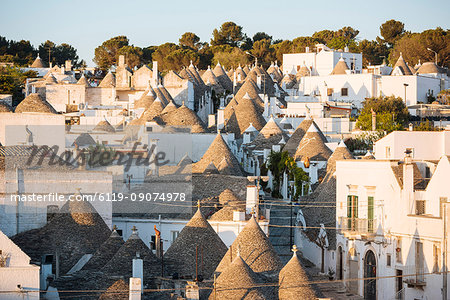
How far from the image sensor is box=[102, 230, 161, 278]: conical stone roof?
27281mm

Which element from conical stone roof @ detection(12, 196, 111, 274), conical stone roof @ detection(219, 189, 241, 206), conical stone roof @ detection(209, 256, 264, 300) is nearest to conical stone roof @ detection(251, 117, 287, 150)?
conical stone roof @ detection(219, 189, 241, 206)

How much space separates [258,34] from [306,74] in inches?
1443

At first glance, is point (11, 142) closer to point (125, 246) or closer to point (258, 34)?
point (125, 246)

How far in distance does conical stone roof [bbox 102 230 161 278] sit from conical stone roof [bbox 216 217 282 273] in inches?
74.8

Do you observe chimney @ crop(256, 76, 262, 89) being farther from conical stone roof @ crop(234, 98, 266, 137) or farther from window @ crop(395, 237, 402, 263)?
window @ crop(395, 237, 402, 263)

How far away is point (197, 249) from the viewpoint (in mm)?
29031

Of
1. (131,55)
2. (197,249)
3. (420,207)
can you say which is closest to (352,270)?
(420,207)

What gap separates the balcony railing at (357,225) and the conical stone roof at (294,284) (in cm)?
637

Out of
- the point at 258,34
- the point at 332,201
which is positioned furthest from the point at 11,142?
the point at 258,34

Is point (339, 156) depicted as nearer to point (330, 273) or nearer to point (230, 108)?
point (330, 273)

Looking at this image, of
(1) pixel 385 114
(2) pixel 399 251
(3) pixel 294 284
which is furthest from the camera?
(1) pixel 385 114

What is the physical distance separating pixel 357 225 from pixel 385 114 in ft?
76.1

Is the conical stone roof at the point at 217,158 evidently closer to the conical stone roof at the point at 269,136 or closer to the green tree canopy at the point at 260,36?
the conical stone roof at the point at 269,136

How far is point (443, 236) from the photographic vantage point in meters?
28.3
